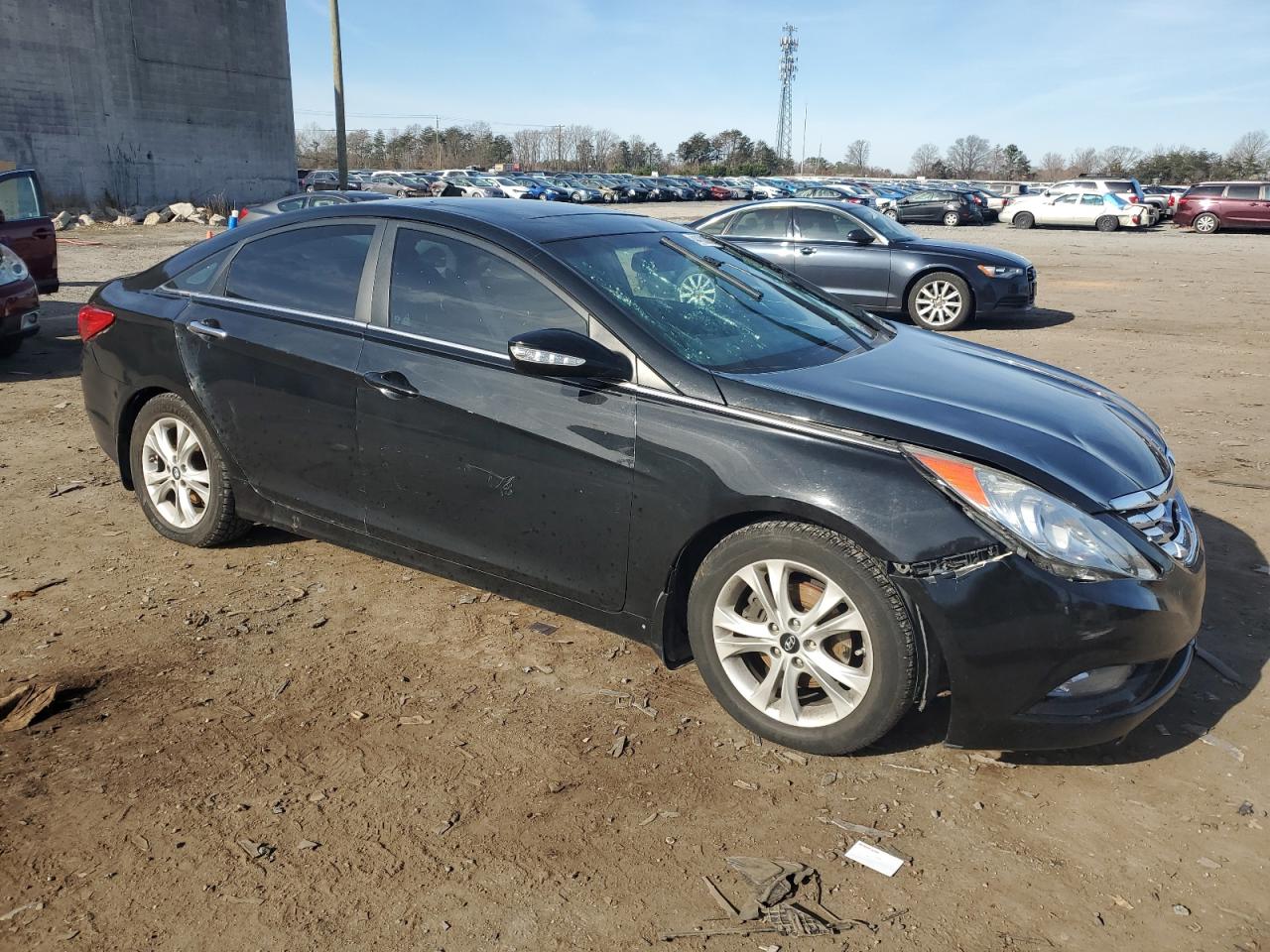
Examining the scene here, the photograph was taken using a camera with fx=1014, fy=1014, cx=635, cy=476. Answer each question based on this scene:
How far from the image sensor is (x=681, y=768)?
3.24 m

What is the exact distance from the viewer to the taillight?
4996mm

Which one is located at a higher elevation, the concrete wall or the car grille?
the concrete wall

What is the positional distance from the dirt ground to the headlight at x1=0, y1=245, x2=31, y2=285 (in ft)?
16.8

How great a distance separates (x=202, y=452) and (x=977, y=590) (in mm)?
3523

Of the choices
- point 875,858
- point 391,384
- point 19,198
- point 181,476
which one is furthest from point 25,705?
point 19,198

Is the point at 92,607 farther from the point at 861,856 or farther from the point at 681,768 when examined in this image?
the point at 861,856

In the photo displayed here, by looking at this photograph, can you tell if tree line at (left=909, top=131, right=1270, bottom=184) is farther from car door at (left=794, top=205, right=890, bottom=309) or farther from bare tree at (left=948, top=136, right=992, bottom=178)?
car door at (left=794, top=205, right=890, bottom=309)

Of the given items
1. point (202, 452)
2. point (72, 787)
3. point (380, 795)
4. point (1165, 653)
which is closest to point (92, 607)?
point (202, 452)

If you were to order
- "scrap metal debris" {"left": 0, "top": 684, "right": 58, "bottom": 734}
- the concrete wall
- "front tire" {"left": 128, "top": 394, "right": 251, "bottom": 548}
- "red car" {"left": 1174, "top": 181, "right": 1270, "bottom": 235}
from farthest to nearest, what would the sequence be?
"red car" {"left": 1174, "top": 181, "right": 1270, "bottom": 235} → the concrete wall → "front tire" {"left": 128, "top": 394, "right": 251, "bottom": 548} → "scrap metal debris" {"left": 0, "top": 684, "right": 58, "bottom": 734}

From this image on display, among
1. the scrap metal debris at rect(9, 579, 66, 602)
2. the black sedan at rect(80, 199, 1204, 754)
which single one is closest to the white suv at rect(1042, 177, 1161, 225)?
the black sedan at rect(80, 199, 1204, 754)

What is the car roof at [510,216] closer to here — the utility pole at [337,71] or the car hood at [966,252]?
the car hood at [966,252]

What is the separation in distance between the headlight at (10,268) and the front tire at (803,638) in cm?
822

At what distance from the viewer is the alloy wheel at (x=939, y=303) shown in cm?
1255

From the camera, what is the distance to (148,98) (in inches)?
1474
